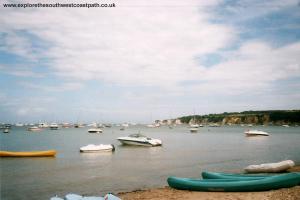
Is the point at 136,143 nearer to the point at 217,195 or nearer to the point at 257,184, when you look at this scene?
the point at 257,184

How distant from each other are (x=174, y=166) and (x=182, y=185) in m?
14.8

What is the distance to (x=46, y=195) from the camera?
21125mm

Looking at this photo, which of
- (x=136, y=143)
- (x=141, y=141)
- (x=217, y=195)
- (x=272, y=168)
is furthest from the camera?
(x=136, y=143)

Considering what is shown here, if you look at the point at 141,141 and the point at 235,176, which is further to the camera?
the point at 141,141

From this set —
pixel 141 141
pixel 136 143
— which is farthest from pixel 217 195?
pixel 136 143

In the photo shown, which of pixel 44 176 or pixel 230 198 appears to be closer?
Result: pixel 230 198

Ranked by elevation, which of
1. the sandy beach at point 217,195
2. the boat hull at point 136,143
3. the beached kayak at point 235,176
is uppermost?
the beached kayak at point 235,176

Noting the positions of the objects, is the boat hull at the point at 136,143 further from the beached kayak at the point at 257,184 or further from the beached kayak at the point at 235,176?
the beached kayak at the point at 257,184

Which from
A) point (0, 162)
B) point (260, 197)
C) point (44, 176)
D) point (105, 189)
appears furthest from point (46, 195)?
point (0, 162)

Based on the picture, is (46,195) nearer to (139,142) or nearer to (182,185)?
(182,185)

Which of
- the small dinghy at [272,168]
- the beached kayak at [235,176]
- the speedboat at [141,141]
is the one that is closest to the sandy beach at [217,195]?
the beached kayak at [235,176]

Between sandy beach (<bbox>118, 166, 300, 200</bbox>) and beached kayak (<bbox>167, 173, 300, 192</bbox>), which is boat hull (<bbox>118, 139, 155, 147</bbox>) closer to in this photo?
sandy beach (<bbox>118, 166, 300, 200</bbox>)

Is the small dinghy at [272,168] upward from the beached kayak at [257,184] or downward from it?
downward

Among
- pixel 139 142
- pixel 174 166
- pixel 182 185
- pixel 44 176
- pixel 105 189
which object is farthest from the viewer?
pixel 139 142
